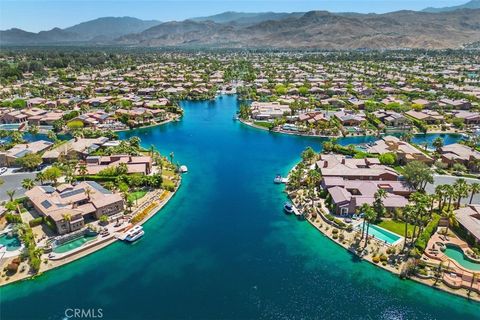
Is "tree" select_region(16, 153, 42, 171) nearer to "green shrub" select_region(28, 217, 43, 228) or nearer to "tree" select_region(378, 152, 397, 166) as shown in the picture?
"green shrub" select_region(28, 217, 43, 228)

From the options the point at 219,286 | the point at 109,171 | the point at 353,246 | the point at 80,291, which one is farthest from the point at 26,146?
the point at 353,246

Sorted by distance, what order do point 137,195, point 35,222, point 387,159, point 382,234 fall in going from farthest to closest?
point 387,159
point 137,195
point 35,222
point 382,234

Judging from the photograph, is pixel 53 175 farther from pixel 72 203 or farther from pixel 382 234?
pixel 382 234

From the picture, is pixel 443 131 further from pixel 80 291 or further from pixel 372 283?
pixel 80 291

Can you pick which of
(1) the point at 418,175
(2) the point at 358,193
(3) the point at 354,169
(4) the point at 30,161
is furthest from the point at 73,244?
(1) the point at 418,175

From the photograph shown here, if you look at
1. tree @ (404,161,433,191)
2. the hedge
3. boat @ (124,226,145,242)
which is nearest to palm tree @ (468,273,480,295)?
the hedge

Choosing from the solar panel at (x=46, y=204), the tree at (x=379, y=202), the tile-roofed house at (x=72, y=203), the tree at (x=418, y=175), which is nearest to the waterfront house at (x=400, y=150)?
the tree at (x=418, y=175)
